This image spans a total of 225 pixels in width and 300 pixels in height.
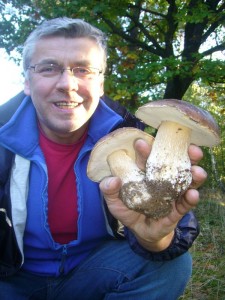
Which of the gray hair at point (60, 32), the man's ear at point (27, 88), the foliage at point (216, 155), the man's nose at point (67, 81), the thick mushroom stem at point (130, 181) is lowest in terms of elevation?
the foliage at point (216, 155)

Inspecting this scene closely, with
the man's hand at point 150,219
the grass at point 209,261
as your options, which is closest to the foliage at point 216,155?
the grass at point 209,261

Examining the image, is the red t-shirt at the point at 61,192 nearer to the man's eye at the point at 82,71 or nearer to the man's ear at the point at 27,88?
the man's ear at the point at 27,88

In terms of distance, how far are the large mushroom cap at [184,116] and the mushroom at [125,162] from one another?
13 centimetres

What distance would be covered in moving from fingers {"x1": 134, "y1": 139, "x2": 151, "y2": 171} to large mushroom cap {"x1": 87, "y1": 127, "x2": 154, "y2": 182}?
0.04 metres

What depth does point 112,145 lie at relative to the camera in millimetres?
1924

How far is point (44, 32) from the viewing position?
259cm

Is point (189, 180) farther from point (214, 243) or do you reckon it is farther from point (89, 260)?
point (214, 243)

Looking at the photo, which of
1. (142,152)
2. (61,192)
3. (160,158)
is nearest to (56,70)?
(61,192)

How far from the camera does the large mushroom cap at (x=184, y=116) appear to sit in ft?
5.49

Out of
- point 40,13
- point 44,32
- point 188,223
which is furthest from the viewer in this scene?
point 40,13

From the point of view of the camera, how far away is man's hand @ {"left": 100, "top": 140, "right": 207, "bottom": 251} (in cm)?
192

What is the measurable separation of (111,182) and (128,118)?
0.85 metres

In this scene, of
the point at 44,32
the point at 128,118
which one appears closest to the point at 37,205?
the point at 128,118

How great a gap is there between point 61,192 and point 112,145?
768mm
